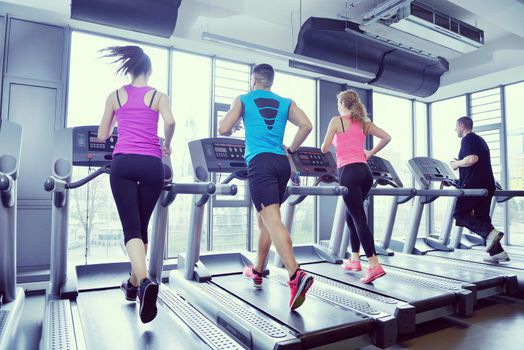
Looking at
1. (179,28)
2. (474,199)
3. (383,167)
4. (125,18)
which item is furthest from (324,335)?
(179,28)

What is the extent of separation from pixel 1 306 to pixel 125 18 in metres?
2.66

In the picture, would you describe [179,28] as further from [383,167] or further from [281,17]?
[383,167]

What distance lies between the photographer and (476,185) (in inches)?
162

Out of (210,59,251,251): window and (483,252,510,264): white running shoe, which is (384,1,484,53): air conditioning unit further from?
(483,252,510,264): white running shoe

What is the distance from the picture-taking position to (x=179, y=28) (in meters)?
4.64

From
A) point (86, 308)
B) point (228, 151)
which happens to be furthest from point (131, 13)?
point (86, 308)

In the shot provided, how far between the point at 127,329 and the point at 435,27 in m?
4.49

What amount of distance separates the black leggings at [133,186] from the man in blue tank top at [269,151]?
Answer: 1.77ft

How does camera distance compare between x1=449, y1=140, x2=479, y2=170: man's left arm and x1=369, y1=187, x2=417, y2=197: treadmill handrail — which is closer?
x1=369, y1=187, x2=417, y2=197: treadmill handrail

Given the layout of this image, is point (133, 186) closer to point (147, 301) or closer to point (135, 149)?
point (135, 149)

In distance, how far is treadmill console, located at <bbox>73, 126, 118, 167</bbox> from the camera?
2672mm

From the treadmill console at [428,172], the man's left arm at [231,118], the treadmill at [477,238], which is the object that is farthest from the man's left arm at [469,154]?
the man's left arm at [231,118]

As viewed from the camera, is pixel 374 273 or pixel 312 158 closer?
pixel 374 273

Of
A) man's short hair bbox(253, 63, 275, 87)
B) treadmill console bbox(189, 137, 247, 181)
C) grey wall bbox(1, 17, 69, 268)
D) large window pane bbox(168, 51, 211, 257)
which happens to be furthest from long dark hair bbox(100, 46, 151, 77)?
large window pane bbox(168, 51, 211, 257)
